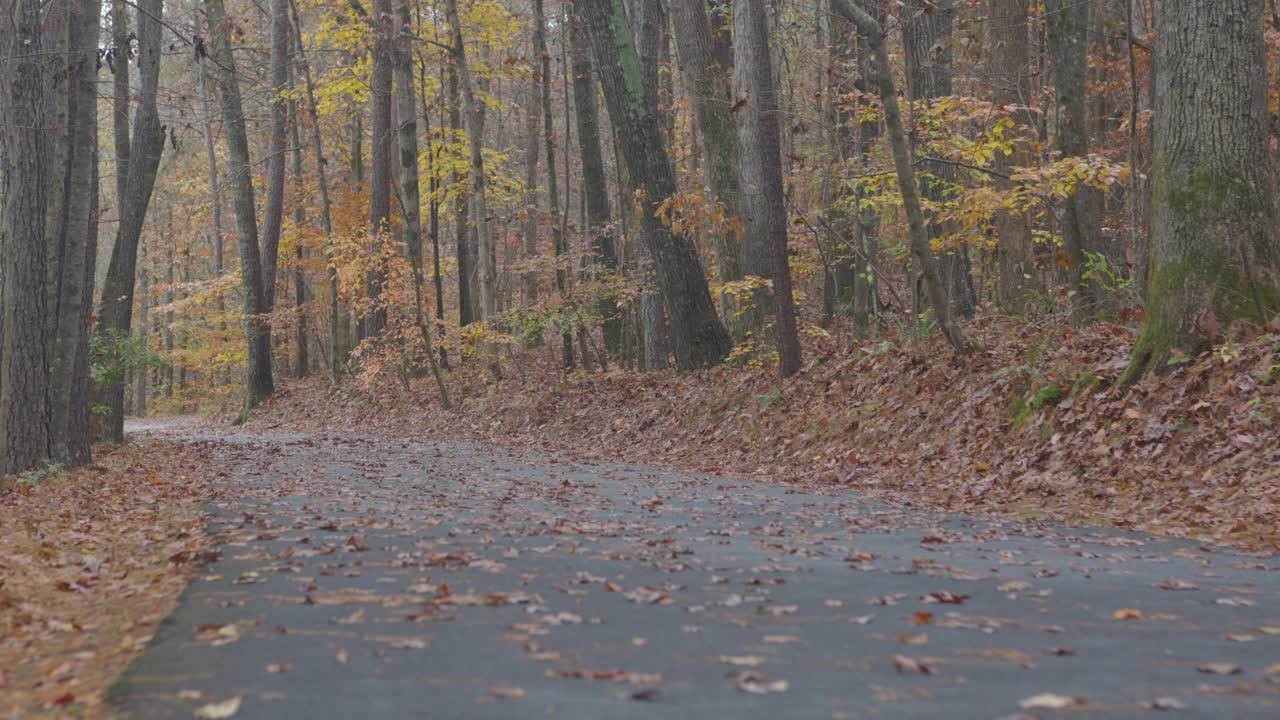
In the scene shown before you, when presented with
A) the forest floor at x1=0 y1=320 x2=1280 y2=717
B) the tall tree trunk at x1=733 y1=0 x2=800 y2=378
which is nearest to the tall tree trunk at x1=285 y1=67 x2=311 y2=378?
the forest floor at x1=0 y1=320 x2=1280 y2=717

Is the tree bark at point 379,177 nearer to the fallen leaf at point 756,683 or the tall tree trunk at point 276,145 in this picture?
the tall tree trunk at point 276,145

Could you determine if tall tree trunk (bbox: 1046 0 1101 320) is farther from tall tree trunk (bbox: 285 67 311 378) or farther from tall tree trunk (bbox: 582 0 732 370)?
tall tree trunk (bbox: 285 67 311 378)

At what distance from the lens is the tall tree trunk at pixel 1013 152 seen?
15312mm

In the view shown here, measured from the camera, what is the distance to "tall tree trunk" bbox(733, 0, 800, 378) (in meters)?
13.7

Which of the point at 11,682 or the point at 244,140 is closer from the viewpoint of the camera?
the point at 11,682

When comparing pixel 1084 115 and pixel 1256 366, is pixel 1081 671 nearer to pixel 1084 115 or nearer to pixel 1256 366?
pixel 1256 366

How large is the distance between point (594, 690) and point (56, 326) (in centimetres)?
1223

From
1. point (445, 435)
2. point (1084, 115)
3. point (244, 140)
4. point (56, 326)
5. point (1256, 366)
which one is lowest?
point (445, 435)

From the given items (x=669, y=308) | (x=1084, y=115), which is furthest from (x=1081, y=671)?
(x=669, y=308)

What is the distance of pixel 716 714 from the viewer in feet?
10.4

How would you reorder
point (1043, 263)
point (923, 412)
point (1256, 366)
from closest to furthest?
point (1256, 366), point (923, 412), point (1043, 263)

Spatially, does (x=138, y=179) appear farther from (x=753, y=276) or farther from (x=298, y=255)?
(x=298, y=255)

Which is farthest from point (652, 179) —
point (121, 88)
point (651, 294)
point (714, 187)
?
point (121, 88)

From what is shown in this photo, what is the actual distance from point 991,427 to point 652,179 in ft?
27.2
